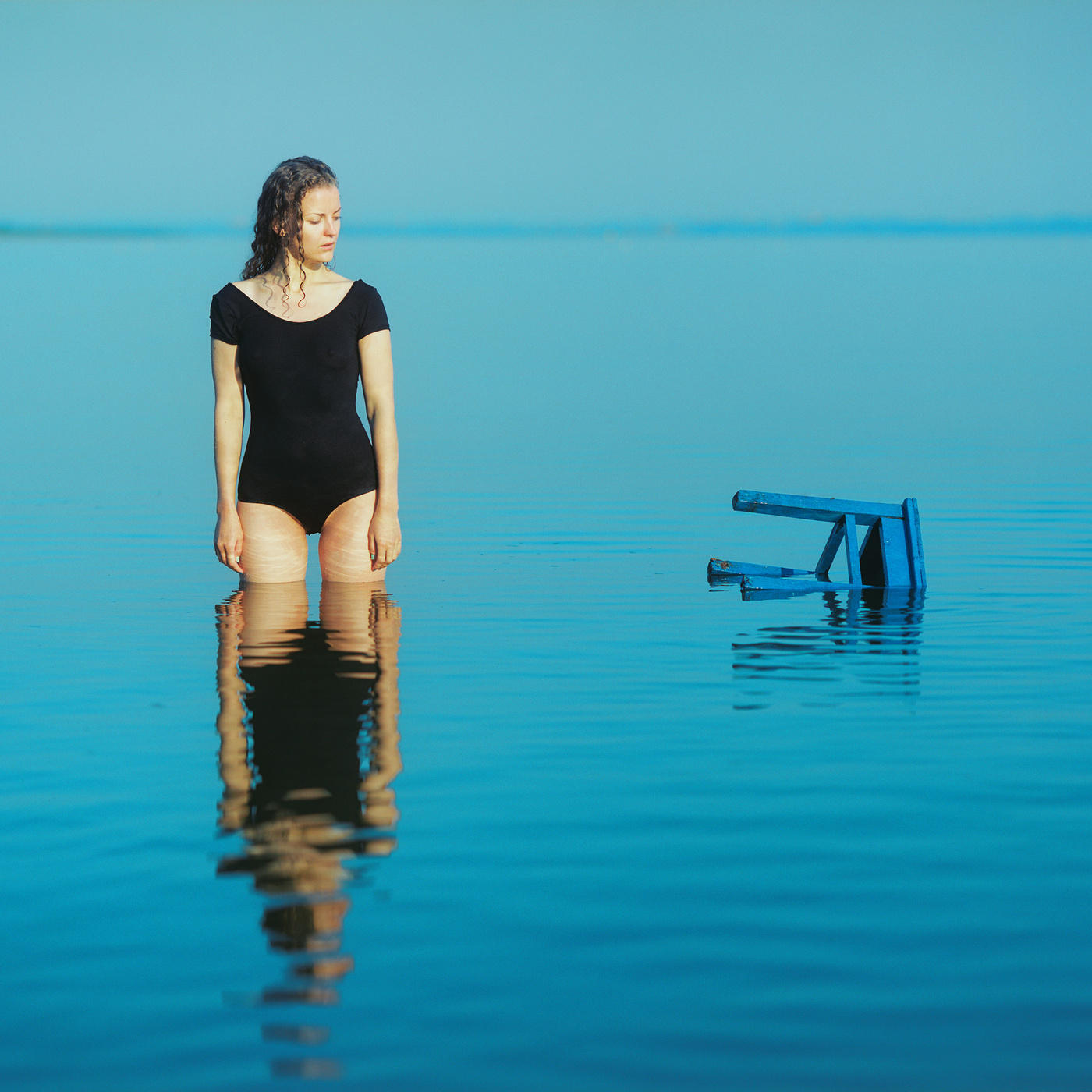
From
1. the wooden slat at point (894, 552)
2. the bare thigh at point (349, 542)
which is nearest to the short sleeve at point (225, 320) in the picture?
the bare thigh at point (349, 542)

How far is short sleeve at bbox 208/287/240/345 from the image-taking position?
7711 millimetres

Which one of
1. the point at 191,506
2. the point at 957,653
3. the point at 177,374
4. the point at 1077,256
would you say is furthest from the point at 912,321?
the point at 1077,256

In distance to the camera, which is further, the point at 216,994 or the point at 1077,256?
the point at 1077,256

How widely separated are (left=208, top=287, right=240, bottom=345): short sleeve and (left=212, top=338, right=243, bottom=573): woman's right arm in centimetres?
3

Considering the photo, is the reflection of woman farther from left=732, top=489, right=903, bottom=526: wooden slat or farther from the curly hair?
left=732, top=489, right=903, bottom=526: wooden slat

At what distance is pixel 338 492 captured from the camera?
8078 mm

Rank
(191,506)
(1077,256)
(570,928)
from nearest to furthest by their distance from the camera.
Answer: (570,928) < (191,506) < (1077,256)

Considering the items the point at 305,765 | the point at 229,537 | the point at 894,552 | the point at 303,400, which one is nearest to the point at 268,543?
the point at 229,537

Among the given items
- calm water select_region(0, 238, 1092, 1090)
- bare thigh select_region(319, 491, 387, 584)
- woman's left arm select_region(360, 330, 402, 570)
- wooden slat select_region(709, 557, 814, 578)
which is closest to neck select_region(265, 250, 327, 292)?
woman's left arm select_region(360, 330, 402, 570)

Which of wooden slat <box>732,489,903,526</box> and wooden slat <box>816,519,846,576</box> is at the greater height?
wooden slat <box>732,489,903,526</box>

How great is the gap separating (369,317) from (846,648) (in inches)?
128

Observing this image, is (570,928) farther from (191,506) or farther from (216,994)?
(191,506)

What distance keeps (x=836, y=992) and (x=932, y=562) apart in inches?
308

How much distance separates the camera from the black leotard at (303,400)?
25.4ft
